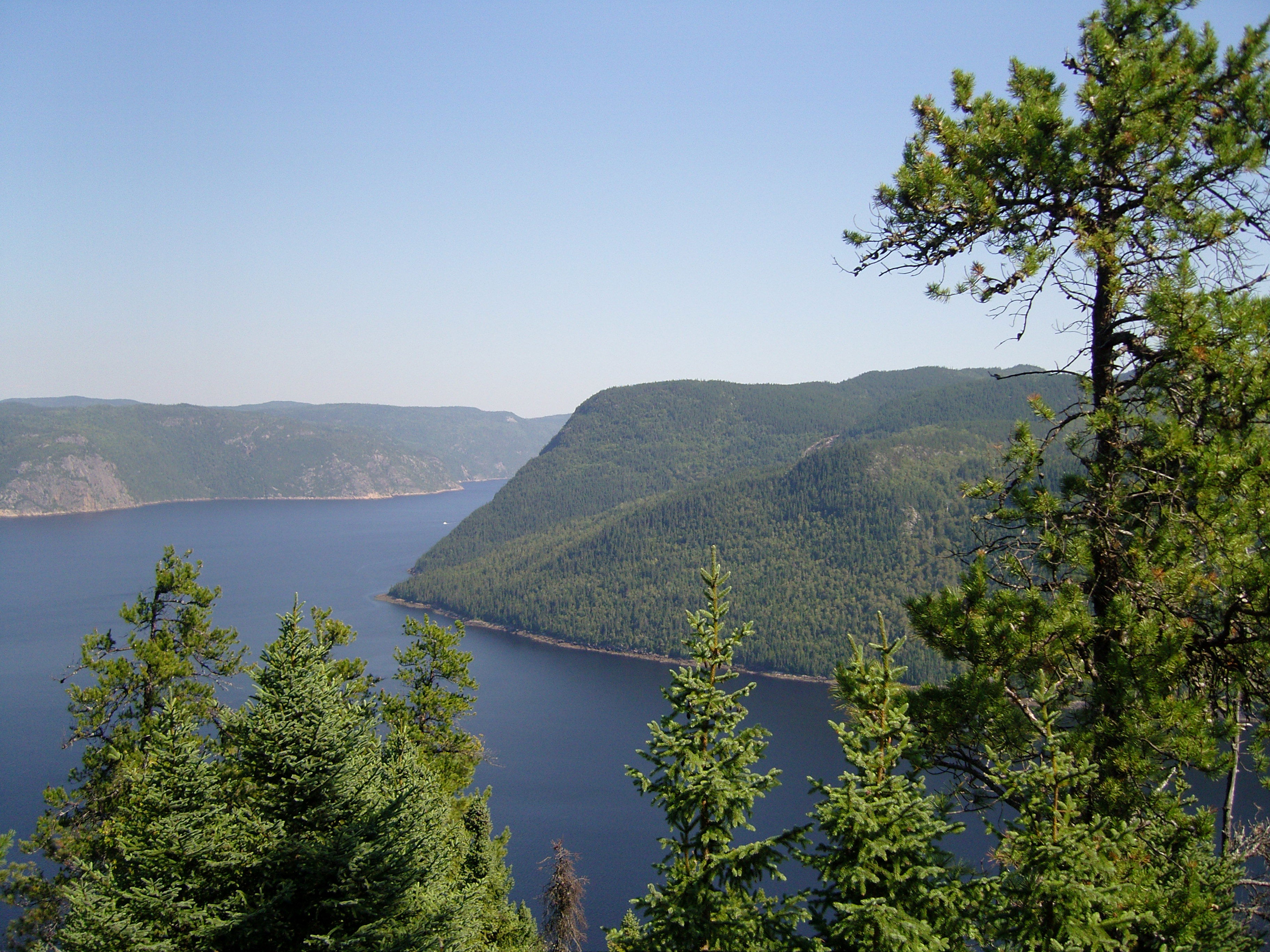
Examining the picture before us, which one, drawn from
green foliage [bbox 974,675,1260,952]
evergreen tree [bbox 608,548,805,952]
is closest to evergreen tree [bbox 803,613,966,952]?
green foliage [bbox 974,675,1260,952]

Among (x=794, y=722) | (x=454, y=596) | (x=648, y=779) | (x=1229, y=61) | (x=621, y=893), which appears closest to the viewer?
(x=1229, y=61)

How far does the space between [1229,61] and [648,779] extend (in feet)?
24.5

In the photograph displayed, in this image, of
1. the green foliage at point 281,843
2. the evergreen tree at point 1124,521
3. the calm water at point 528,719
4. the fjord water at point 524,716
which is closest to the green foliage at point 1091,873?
the evergreen tree at point 1124,521

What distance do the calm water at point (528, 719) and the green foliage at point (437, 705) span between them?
1334 cm

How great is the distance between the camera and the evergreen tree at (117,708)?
60.1ft

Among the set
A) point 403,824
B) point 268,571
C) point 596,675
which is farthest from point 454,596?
point 403,824

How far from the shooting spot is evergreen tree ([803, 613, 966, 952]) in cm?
599

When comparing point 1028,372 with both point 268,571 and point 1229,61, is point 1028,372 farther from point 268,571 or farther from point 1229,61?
point 268,571

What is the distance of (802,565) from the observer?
594ft

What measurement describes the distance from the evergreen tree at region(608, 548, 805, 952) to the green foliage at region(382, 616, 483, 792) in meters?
16.7

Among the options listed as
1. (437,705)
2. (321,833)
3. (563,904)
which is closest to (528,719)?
(563,904)

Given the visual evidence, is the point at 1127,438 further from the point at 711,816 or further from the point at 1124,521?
the point at 711,816

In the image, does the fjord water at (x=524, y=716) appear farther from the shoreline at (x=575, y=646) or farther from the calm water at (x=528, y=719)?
the shoreline at (x=575, y=646)

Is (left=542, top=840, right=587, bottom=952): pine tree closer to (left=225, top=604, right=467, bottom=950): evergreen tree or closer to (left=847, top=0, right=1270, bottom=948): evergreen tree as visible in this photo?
(left=225, top=604, right=467, bottom=950): evergreen tree
